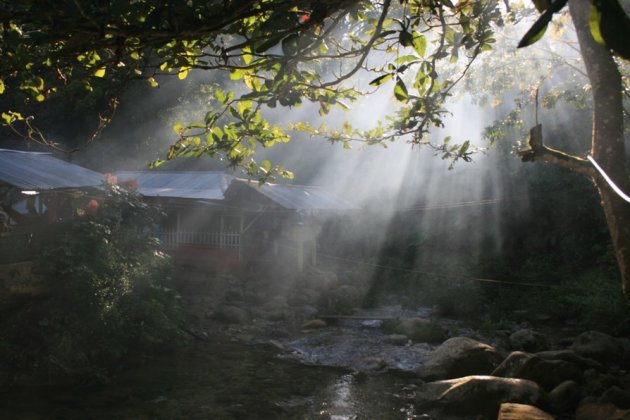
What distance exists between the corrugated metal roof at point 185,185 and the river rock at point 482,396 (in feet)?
37.9

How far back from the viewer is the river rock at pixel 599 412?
6.03m

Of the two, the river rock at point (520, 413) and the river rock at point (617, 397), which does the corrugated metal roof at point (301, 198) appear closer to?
the river rock at point (520, 413)

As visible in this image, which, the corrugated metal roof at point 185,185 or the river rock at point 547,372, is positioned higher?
the corrugated metal roof at point 185,185

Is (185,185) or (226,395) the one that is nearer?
(226,395)

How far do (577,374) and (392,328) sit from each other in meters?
5.30

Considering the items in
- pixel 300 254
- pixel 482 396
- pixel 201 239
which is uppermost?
pixel 201 239

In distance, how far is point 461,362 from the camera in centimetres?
939

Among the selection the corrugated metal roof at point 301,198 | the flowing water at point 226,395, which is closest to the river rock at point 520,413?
the flowing water at point 226,395

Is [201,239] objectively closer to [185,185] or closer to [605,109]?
Answer: [185,185]

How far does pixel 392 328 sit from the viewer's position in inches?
512

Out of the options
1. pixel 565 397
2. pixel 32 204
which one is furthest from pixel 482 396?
pixel 32 204

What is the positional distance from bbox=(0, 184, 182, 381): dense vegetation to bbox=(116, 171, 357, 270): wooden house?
6533 mm

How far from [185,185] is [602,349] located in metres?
15.6

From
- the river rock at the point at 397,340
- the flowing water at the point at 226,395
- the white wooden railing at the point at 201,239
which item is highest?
the white wooden railing at the point at 201,239
